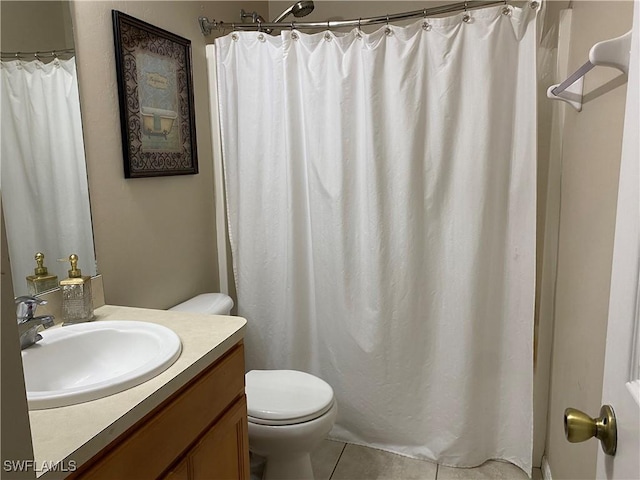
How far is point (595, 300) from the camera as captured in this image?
1278 millimetres

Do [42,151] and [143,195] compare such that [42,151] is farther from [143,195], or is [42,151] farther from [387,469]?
[387,469]

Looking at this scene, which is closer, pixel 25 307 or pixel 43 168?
pixel 25 307

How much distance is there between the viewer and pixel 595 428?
2.39ft

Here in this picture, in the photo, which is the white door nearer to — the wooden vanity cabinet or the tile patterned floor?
the wooden vanity cabinet

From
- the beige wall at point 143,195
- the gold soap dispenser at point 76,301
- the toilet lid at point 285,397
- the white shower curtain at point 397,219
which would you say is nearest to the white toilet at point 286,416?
the toilet lid at point 285,397

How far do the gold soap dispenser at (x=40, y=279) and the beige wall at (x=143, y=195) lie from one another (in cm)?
19

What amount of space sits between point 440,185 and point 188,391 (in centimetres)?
127

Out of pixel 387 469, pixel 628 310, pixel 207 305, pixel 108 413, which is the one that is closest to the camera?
pixel 628 310

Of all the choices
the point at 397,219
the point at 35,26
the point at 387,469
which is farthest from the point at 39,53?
the point at 387,469

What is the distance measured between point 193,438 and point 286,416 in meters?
0.59

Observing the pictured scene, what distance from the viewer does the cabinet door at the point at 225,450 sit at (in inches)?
48.1

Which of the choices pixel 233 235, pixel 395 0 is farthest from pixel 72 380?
pixel 395 0

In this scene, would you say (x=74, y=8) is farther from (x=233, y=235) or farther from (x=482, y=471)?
(x=482, y=471)

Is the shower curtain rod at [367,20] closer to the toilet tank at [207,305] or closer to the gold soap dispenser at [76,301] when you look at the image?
the toilet tank at [207,305]
